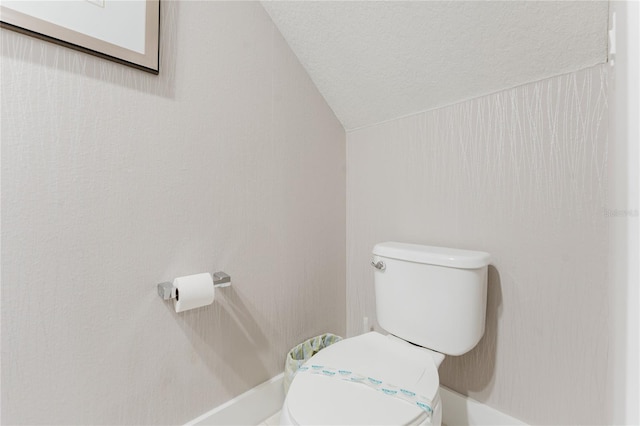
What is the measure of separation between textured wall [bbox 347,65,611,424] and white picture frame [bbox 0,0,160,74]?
0.97 meters

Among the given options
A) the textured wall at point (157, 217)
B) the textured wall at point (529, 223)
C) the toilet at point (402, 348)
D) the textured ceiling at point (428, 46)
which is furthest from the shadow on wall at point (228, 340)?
the textured ceiling at point (428, 46)

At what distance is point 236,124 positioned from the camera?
3.67 feet

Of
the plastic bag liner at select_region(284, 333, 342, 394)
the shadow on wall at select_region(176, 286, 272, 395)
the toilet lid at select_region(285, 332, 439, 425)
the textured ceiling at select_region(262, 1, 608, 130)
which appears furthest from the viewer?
the plastic bag liner at select_region(284, 333, 342, 394)

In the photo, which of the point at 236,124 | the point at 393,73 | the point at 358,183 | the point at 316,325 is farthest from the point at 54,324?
the point at 393,73

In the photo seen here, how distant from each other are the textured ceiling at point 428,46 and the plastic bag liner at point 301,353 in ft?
3.41

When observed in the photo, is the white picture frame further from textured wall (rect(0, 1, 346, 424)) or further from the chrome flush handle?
the chrome flush handle

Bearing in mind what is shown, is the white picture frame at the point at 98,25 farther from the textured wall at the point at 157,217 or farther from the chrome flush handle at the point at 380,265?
the chrome flush handle at the point at 380,265

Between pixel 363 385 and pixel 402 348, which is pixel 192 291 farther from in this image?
pixel 402 348

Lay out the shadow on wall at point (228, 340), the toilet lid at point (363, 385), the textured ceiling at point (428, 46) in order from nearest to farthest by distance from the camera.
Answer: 1. the toilet lid at point (363, 385)
2. the textured ceiling at point (428, 46)
3. the shadow on wall at point (228, 340)

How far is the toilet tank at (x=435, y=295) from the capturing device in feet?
3.15

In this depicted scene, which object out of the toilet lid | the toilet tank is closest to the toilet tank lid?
the toilet tank

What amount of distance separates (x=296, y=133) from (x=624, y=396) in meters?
1.26

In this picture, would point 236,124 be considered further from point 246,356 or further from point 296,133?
point 246,356

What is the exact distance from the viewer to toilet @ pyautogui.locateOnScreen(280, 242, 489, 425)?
28.7 inches
